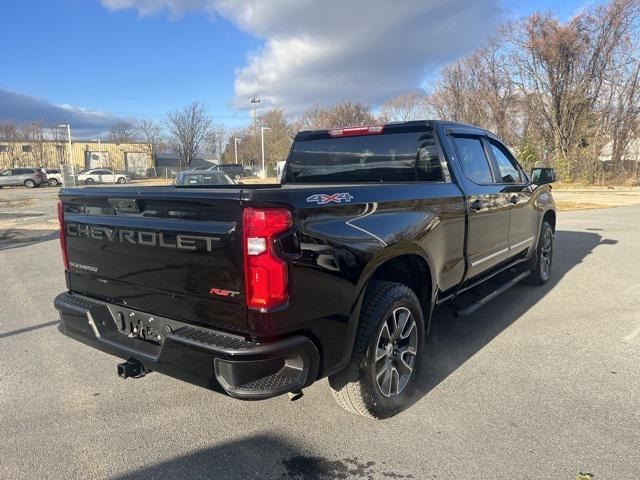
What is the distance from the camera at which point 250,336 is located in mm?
2305

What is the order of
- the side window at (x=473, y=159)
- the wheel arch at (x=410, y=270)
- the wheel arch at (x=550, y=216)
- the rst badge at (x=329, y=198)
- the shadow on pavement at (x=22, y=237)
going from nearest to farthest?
the rst badge at (x=329, y=198) < the wheel arch at (x=410, y=270) < the side window at (x=473, y=159) < the wheel arch at (x=550, y=216) < the shadow on pavement at (x=22, y=237)

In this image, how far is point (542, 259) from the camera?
6301 mm

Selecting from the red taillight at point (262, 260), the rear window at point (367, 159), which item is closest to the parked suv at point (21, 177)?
the rear window at point (367, 159)

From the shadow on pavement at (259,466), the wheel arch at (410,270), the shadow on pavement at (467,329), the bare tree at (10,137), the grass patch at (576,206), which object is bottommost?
the shadow on pavement at (259,466)

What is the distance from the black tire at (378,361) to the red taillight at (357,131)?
Answer: 1750 mm

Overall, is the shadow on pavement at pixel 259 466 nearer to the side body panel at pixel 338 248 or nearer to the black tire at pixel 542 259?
the side body panel at pixel 338 248

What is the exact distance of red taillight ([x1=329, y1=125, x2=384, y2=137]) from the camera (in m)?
4.27

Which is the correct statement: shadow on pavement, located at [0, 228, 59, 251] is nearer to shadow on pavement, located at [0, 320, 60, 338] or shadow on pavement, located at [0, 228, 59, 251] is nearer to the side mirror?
shadow on pavement, located at [0, 320, 60, 338]

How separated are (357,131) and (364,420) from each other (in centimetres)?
255

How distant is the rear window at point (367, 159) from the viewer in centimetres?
400

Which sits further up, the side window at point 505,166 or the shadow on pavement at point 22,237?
the side window at point 505,166

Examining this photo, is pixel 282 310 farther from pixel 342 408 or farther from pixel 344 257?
pixel 342 408

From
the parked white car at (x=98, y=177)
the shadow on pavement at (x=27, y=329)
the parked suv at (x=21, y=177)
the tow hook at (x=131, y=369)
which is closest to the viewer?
the tow hook at (x=131, y=369)

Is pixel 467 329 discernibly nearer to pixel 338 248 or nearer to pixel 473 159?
pixel 473 159
